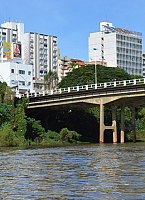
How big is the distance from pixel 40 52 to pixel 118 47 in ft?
105

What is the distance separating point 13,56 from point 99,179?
100163mm

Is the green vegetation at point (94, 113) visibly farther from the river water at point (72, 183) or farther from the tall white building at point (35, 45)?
the river water at point (72, 183)

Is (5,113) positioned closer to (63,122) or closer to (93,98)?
(93,98)

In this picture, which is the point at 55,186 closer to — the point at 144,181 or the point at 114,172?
the point at 144,181

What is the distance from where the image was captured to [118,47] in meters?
164

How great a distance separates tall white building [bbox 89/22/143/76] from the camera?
164625 millimetres

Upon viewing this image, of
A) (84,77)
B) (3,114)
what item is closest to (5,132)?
(3,114)

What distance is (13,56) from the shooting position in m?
115

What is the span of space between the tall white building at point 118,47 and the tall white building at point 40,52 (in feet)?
54.5

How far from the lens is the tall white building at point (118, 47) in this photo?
165 meters

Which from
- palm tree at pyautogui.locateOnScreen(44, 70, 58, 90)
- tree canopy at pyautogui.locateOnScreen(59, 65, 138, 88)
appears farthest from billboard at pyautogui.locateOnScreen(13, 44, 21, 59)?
palm tree at pyautogui.locateOnScreen(44, 70, 58, 90)

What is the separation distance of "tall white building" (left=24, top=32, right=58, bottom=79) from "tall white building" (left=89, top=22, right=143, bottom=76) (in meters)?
16.6

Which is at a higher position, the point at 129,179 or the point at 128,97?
the point at 128,97

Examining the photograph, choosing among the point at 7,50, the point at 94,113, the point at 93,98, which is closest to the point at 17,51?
the point at 7,50
